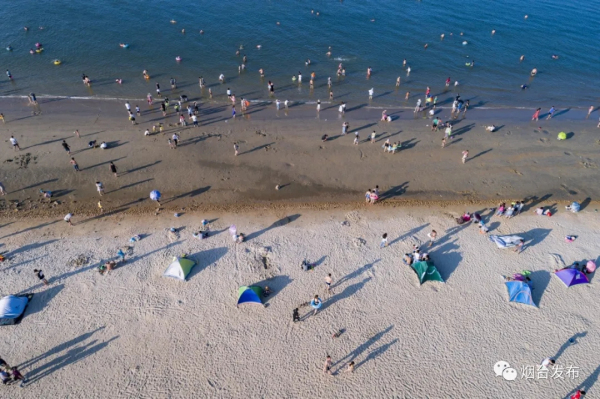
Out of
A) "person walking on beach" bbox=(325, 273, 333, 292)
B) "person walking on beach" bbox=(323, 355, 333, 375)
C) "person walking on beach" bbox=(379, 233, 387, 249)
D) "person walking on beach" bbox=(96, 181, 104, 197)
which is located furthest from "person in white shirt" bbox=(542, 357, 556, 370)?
"person walking on beach" bbox=(96, 181, 104, 197)

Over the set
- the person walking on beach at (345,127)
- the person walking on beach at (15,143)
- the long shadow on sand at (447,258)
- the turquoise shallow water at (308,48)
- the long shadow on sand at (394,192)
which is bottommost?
the long shadow on sand at (447,258)

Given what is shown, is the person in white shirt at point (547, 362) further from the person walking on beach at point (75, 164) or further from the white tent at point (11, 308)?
the person walking on beach at point (75, 164)

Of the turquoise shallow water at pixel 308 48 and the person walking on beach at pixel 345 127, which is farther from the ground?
the turquoise shallow water at pixel 308 48

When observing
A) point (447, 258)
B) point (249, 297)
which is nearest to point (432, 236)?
point (447, 258)

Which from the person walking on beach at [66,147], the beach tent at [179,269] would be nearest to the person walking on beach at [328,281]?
the beach tent at [179,269]

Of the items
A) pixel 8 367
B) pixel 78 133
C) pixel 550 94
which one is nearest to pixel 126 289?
pixel 8 367

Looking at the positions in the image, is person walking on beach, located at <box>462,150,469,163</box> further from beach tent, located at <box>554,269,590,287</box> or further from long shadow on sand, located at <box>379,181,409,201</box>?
beach tent, located at <box>554,269,590,287</box>

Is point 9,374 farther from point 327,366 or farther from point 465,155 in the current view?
point 465,155
